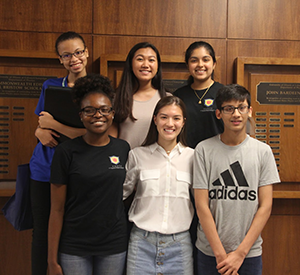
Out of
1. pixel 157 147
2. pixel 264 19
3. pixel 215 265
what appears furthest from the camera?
pixel 264 19

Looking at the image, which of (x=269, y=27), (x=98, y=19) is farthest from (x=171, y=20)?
(x=269, y=27)

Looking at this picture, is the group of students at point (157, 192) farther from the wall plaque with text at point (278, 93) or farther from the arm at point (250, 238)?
the wall plaque with text at point (278, 93)

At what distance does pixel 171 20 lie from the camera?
277cm

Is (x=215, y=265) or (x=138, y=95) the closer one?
(x=215, y=265)

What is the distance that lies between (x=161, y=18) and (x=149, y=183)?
1728 millimetres

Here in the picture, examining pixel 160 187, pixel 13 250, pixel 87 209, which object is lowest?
pixel 13 250

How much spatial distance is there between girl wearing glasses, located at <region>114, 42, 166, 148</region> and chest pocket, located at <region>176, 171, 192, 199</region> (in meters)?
0.43

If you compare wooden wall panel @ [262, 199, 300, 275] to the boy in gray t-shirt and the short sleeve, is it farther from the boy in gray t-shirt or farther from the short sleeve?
the short sleeve

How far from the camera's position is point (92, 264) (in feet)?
5.63

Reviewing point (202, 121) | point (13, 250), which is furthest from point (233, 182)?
point (13, 250)

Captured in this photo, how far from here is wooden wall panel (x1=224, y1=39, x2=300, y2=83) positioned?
2.80 meters

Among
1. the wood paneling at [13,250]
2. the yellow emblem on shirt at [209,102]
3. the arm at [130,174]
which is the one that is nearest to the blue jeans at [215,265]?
the arm at [130,174]

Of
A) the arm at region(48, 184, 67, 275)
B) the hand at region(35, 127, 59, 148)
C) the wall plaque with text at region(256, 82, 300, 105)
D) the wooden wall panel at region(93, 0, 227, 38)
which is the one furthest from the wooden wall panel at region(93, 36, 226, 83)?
the arm at region(48, 184, 67, 275)

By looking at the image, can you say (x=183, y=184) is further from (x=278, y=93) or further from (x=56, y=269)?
(x=278, y=93)
